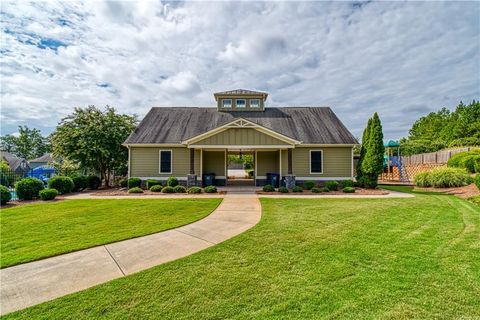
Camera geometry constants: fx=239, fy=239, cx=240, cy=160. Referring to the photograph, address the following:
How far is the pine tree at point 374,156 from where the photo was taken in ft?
47.8

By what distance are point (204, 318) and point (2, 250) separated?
189 inches

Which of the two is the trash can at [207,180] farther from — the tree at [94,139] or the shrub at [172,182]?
the tree at [94,139]

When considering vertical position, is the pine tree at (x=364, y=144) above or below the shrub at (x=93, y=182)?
above

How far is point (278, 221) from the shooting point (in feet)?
21.9

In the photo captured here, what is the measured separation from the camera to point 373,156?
14.7m

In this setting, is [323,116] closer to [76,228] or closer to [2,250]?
[76,228]

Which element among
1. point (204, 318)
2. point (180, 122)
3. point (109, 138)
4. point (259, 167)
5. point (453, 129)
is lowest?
point (204, 318)

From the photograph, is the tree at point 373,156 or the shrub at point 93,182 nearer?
the tree at point 373,156

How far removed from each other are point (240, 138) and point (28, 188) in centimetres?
1083

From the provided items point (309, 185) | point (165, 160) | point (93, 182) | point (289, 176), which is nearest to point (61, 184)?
point (93, 182)

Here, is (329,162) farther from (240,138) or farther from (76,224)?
(76,224)

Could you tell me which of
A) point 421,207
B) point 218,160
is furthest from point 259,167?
point 421,207

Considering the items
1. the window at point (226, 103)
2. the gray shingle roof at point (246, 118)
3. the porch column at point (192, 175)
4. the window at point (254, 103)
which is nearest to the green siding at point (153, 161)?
the gray shingle roof at point (246, 118)

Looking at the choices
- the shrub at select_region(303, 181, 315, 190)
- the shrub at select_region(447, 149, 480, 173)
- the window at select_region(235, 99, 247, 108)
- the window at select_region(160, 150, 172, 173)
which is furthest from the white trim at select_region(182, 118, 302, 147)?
the shrub at select_region(447, 149, 480, 173)
